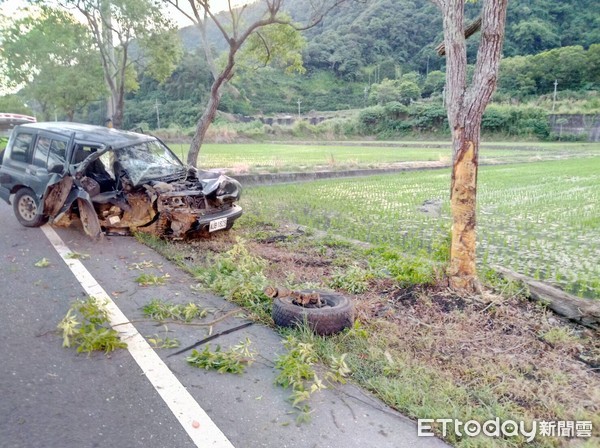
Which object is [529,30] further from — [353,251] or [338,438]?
[338,438]

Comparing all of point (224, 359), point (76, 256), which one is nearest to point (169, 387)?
point (224, 359)

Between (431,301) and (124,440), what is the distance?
10.8 ft

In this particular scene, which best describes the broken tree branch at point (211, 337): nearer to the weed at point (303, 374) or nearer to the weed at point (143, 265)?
the weed at point (303, 374)

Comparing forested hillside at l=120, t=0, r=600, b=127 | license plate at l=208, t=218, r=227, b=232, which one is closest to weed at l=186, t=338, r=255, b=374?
license plate at l=208, t=218, r=227, b=232

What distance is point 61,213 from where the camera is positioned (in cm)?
746

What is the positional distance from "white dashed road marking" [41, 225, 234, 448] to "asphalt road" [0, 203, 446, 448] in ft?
0.03

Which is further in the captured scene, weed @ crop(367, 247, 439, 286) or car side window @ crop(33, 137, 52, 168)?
car side window @ crop(33, 137, 52, 168)

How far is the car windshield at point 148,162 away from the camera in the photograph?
308 inches

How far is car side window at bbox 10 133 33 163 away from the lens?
27.9ft

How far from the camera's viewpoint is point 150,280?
5.81 metres

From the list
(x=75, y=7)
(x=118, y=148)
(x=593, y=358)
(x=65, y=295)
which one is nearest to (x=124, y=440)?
(x=65, y=295)

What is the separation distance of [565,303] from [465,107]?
2228 millimetres

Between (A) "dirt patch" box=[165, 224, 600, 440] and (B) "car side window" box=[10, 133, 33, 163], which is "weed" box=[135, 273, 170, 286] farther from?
(B) "car side window" box=[10, 133, 33, 163]

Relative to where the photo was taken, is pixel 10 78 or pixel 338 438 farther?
pixel 10 78
